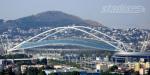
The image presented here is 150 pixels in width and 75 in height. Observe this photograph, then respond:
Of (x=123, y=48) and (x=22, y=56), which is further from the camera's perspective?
(x=123, y=48)

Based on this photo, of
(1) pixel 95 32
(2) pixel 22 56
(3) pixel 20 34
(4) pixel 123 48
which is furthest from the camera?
(3) pixel 20 34

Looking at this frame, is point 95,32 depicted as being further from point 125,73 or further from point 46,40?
point 125,73

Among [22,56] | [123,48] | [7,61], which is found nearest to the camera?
[7,61]

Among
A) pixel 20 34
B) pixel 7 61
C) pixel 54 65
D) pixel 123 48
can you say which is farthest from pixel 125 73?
pixel 20 34

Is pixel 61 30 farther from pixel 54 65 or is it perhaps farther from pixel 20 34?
pixel 54 65

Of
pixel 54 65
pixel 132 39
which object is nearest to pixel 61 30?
pixel 132 39

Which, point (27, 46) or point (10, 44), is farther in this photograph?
point (10, 44)

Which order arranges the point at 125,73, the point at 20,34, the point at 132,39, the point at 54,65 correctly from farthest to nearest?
the point at 20,34 → the point at 132,39 → the point at 54,65 → the point at 125,73

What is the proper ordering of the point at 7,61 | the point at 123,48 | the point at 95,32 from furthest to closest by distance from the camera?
the point at 95,32 < the point at 123,48 < the point at 7,61
